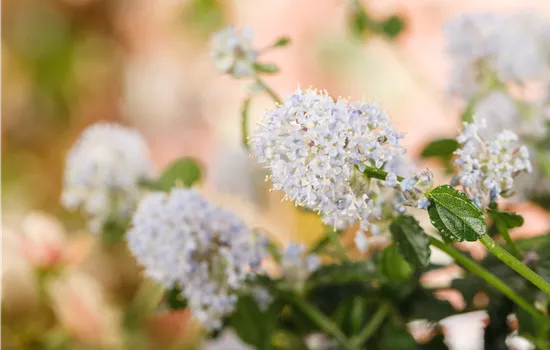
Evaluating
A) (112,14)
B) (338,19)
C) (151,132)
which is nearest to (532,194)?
(338,19)

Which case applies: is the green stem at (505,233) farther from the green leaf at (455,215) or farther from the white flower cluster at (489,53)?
the white flower cluster at (489,53)

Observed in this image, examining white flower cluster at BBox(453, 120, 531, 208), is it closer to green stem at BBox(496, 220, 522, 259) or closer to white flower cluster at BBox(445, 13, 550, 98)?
green stem at BBox(496, 220, 522, 259)

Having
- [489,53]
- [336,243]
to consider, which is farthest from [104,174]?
[489,53]

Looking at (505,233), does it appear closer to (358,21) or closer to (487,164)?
(487,164)

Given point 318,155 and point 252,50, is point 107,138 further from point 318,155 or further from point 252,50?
point 318,155

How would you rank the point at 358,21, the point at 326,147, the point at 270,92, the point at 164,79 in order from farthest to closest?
the point at 164,79 < the point at 358,21 < the point at 270,92 < the point at 326,147

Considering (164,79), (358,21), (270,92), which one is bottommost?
(270,92)

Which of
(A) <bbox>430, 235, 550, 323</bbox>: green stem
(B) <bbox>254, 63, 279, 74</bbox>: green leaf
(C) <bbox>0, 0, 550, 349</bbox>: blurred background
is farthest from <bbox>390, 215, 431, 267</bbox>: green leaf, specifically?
(C) <bbox>0, 0, 550, 349</bbox>: blurred background
